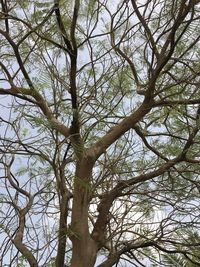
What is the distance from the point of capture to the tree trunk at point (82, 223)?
175cm

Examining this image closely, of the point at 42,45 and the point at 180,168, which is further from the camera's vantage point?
the point at 180,168

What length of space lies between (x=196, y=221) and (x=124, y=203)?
12.2 inches

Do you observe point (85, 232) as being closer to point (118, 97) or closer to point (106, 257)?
point (106, 257)

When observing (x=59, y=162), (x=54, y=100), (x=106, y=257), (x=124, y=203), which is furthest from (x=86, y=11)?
(x=106, y=257)

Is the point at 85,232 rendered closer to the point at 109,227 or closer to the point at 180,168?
the point at 109,227

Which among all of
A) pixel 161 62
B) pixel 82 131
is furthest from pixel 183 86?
pixel 82 131

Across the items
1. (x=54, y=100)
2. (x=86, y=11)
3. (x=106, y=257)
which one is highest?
(x=86, y=11)

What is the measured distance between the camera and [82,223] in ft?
5.85

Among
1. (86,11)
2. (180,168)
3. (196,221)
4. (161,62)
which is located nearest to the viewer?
(161,62)

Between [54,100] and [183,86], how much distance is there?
50 centimetres

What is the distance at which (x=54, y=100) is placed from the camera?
6.32 ft

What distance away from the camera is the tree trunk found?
175 centimetres

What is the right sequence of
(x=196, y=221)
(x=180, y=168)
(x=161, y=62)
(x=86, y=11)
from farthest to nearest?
(x=180, y=168)
(x=196, y=221)
(x=86, y=11)
(x=161, y=62)

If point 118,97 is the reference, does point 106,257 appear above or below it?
below
